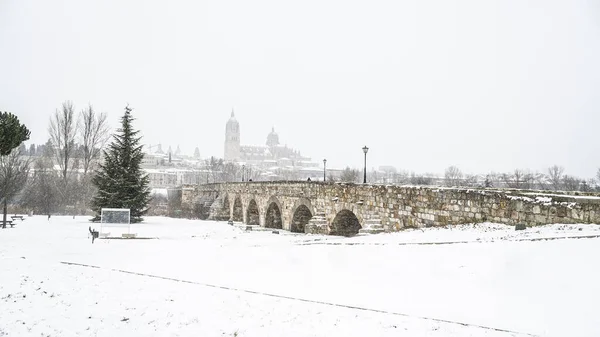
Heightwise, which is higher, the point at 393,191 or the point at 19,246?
the point at 393,191

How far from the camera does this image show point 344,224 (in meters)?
19.5

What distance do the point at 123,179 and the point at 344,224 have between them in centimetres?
1672

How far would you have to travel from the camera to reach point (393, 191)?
14664 mm

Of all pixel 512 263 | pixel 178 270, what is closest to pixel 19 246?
pixel 178 270

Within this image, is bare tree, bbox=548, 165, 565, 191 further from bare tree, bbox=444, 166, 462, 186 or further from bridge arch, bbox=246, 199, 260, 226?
bridge arch, bbox=246, 199, 260, 226

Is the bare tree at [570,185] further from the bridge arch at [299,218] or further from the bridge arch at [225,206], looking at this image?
the bridge arch at [299,218]

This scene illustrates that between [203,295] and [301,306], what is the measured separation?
6.72ft

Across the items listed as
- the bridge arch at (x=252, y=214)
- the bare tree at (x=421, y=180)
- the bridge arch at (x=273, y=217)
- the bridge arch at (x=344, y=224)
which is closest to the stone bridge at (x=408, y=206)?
the bridge arch at (x=344, y=224)

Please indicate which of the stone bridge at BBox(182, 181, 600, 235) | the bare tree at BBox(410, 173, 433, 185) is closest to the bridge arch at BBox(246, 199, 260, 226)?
the stone bridge at BBox(182, 181, 600, 235)

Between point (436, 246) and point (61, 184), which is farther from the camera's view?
point (61, 184)

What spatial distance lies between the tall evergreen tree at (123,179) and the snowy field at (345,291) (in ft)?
60.1

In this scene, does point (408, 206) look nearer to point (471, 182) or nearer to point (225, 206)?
point (225, 206)

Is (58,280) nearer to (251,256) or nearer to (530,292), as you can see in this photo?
(251,256)

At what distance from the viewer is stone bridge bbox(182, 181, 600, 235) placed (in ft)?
30.2
